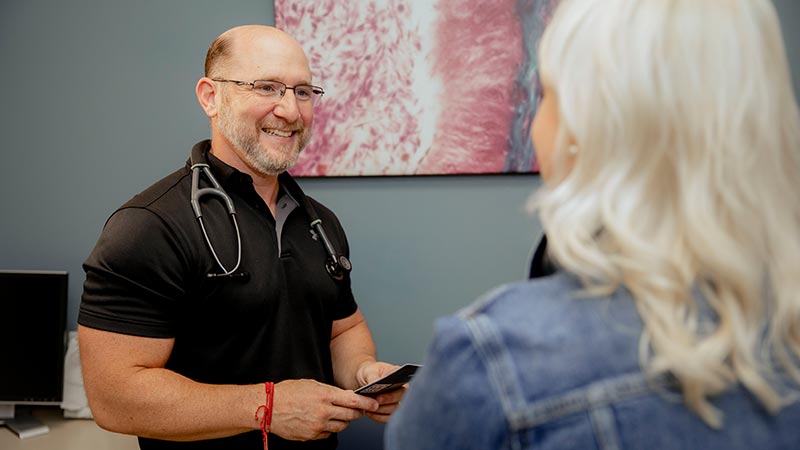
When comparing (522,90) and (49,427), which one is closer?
(522,90)

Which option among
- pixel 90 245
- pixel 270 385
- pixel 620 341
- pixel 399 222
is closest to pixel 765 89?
pixel 620 341

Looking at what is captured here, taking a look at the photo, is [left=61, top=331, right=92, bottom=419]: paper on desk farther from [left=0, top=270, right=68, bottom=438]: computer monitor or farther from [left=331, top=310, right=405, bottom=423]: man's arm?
[left=331, top=310, right=405, bottom=423]: man's arm

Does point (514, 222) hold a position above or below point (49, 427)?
above

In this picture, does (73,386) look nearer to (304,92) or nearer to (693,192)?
(304,92)

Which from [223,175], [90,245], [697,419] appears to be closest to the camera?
[697,419]

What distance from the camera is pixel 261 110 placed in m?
1.70

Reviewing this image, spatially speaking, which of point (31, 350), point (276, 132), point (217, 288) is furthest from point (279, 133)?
point (31, 350)

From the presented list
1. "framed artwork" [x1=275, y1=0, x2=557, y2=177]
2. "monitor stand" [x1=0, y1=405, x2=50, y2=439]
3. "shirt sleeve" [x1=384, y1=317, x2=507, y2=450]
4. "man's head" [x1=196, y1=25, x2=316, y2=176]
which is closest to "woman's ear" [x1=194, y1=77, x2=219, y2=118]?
"man's head" [x1=196, y1=25, x2=316, y2=176]

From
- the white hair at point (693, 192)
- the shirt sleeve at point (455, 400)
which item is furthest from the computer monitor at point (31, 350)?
the white hair at point (693, 192)

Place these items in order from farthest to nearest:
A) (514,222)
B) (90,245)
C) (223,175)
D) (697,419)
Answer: (90,245), (514,222), (223,175), (697,419)

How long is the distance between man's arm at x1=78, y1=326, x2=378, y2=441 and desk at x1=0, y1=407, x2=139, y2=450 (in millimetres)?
639

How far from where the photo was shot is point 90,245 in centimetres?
228

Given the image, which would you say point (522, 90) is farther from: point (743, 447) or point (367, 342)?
point (743, 447)

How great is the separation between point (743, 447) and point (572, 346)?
180 millimetres
